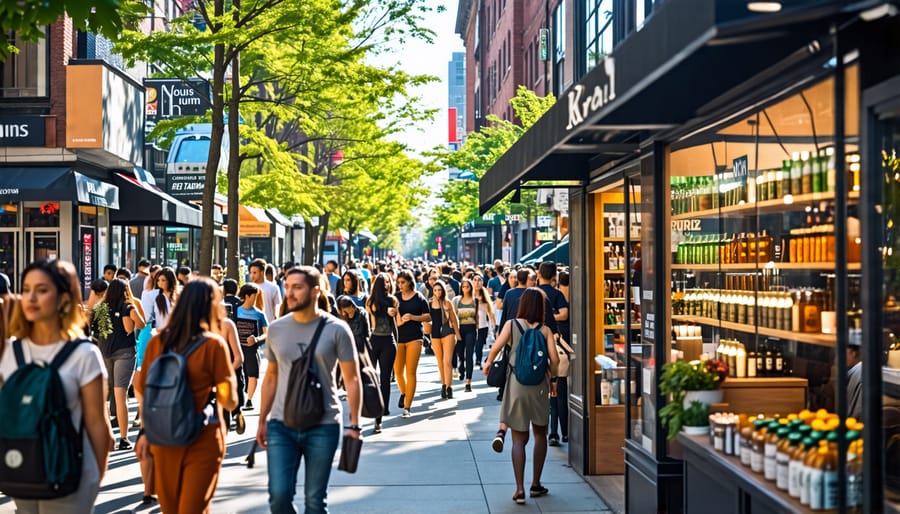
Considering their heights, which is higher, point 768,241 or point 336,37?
point 336,37

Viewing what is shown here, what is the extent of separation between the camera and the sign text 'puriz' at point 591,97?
586cm

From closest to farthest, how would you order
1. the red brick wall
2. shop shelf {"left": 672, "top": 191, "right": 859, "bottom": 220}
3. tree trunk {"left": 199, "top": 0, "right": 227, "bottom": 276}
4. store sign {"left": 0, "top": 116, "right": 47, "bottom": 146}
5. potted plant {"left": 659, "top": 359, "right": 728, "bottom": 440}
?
shop shelf {"left": 672, "top": 191, "right": 859, "bottom": 220}
potted plant {"left": 659, "top": 359, "right": 728, "bottom": 440}
tree trunk {"left": 199, "top": 0, "right": 227, "bottom": 276}
store sign {"left": 0, "top": 116, "right": 47, "bottom": 146}
the red brick wall

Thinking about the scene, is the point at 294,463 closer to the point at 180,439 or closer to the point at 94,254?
the point at 180,439

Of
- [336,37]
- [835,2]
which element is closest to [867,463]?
[835,2]

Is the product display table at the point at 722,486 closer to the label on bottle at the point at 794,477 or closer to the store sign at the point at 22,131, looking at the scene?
the label on bottle at the point at 794,477

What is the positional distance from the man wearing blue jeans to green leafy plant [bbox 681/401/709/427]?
215 centimetres

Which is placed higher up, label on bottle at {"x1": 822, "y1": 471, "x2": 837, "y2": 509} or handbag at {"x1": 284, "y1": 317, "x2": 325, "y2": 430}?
handbag at {"x1": 284, "y1": 317, "x2": 325, "y2": 430}

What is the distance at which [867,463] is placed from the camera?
4.66 m

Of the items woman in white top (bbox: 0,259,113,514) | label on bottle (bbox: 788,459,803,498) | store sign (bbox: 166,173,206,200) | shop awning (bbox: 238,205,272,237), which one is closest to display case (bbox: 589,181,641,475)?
label on bottle (bbox: 788,459,803,498)

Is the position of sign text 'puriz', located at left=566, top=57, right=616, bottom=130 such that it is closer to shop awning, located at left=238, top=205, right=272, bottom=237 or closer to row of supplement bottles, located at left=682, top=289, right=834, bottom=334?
row of supplement bottles, located at left=682, top=289, right=834, bottom=334

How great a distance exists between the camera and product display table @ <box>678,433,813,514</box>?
17.8ft

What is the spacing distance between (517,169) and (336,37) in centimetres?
1438

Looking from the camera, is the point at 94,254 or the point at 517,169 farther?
the point at 94,254

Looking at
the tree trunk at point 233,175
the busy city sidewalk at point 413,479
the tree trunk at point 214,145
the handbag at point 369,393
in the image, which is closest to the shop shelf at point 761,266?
the busy city sidewalk at point 413,479
